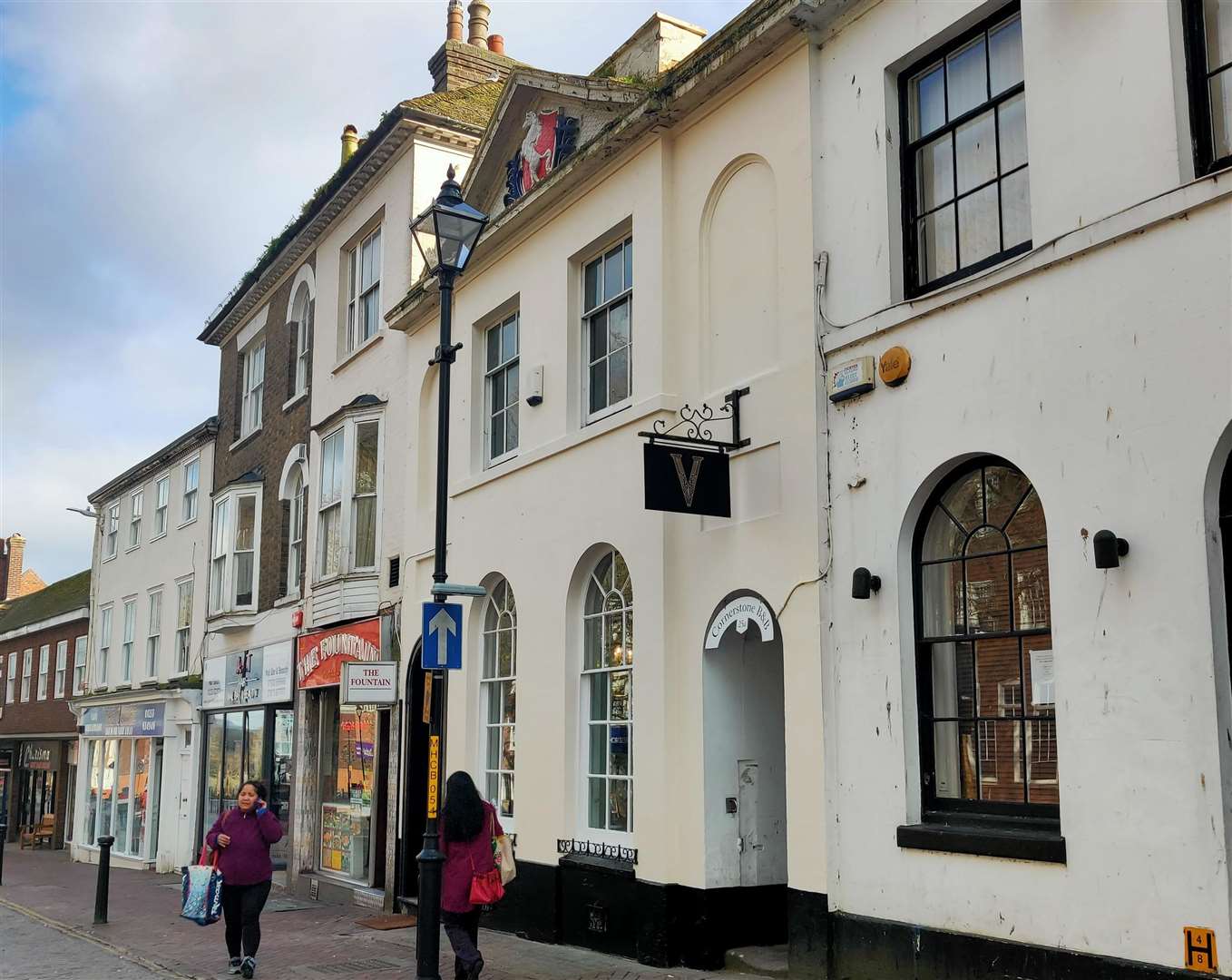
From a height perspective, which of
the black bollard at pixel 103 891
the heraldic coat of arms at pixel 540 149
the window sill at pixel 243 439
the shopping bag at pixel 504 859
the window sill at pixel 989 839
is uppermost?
the heraldic coat of arms at pixel 540 149

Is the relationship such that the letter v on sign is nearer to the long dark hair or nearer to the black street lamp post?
the black street lamp post

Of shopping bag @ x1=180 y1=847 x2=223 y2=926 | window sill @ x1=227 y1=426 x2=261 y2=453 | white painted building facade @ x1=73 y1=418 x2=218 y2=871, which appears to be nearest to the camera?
shopping bag @ x1=180 y1=847 x2=223 y2=926

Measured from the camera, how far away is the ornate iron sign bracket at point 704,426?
992 centimetres

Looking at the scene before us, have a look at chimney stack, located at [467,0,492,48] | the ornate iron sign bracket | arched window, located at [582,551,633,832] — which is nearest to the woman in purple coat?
arched window, located at [582,551,633,832]

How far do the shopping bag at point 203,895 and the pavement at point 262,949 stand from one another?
1.93 ft

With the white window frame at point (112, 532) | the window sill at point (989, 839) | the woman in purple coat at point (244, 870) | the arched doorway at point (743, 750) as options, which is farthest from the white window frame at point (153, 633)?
the window sill at point (989, 839)

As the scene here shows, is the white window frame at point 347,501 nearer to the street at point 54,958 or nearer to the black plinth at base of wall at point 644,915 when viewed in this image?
the street at point 54,958

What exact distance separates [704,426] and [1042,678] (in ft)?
12.7

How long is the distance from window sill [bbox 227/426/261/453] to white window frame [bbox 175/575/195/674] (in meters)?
3.20

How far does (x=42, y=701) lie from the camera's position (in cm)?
3669

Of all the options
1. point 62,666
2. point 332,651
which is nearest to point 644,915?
point 332,651

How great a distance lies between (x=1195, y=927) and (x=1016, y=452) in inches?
109

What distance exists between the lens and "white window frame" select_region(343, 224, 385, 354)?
714 inches

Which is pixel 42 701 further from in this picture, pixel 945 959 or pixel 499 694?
pixel 945 959
